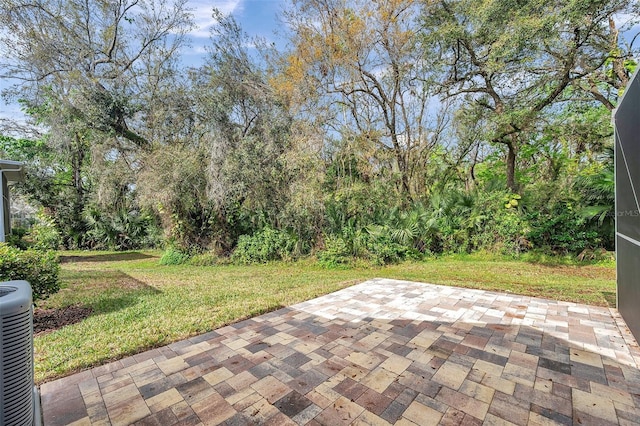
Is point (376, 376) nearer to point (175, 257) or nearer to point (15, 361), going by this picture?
point (15, 361)

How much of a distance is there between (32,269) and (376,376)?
394 cm

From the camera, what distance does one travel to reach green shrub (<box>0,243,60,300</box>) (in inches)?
126

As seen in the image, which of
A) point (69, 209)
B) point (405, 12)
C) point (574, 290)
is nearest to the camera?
point (574, 290)

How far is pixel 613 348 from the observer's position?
265cm

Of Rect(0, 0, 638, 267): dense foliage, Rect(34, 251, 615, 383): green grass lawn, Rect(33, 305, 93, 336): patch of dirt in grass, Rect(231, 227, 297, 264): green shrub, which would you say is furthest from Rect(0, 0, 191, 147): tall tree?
Rect(33, 305, 93, 336): patch of dirt in grass

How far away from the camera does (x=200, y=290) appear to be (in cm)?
498

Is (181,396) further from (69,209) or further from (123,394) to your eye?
(69,209)

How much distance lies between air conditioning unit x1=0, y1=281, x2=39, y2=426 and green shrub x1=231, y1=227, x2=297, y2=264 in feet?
20.5

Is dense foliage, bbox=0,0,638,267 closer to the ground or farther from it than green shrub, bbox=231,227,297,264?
farther from it

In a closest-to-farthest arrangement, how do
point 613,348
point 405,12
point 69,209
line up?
point 613,348, point 405,12, point 69,209

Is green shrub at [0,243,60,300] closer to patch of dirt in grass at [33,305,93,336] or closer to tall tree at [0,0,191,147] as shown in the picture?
patch of dirt in grass at [33,305,93,336]

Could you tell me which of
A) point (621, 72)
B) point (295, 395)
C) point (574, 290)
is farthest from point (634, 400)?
point (621, 72)

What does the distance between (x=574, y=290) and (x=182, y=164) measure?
27.0ft

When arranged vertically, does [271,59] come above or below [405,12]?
below
